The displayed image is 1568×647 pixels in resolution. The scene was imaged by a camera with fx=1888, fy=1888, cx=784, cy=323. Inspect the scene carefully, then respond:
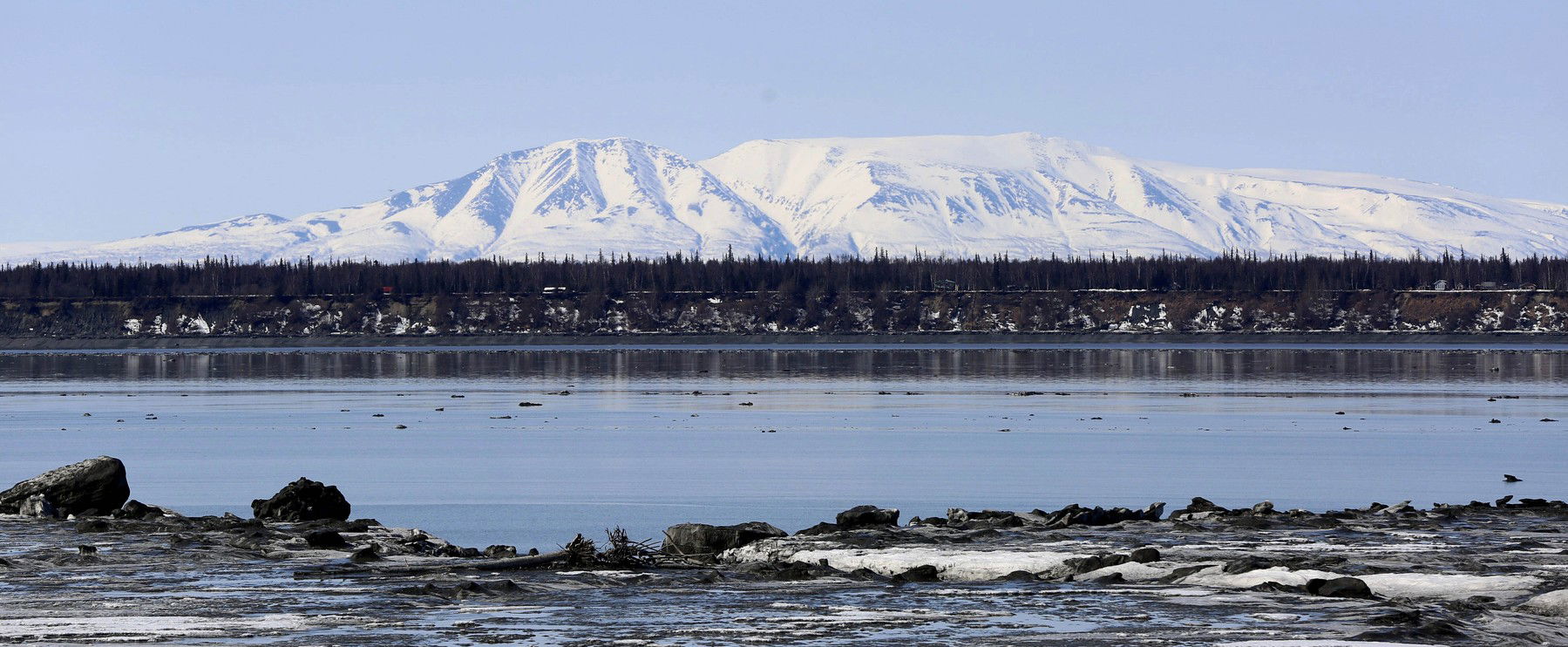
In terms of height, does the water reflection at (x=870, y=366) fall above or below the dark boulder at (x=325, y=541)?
below

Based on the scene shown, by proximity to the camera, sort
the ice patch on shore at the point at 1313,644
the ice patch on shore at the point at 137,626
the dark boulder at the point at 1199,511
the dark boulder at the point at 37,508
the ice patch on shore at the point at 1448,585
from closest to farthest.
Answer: the ice patch on shore at the point at 1313,644
the ice patch on shore at the point at 137,626
the ice patch on shore at the point at 1448,585
the dark boulder at the point at 1199,511
the dark boulder at the point at 37,508

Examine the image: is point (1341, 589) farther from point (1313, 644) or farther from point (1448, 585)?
point (1313, 644)

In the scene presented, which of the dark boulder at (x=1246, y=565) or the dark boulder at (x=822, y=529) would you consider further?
the dark boulder at (x=822, y=529)

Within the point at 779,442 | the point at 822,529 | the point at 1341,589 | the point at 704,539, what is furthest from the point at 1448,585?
the point at 779,442

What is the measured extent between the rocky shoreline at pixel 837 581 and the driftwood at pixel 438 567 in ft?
0.22

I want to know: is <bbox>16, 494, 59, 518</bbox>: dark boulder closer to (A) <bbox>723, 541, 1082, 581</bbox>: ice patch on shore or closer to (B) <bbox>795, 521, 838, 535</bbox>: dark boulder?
(A) <bbox>723, 541, 1082, 581</bbox>: ice patch on shore

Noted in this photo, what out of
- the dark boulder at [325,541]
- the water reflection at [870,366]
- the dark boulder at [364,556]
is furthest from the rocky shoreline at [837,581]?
the water reflection at [870,366]

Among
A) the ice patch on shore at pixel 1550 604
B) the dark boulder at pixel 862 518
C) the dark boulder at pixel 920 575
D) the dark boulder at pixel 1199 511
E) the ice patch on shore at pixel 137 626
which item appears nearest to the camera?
the ice patch on shore at pixel 137 626

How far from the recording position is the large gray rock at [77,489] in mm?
33250

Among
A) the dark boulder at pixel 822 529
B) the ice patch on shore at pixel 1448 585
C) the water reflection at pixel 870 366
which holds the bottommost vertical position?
the water reflection at pixel 870 366

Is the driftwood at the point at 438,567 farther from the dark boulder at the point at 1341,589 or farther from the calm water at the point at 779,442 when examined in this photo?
the dark boulder at the point at 1341,589

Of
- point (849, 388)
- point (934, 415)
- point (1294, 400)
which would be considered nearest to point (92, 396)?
point (849, 388)

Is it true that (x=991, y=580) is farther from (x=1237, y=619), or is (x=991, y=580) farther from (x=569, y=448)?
(x=569, y=448)

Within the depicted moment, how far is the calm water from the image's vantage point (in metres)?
41.5
